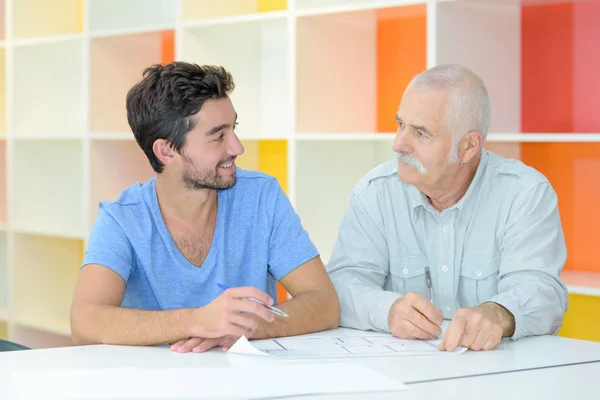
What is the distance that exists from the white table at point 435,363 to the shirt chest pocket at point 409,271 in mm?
497

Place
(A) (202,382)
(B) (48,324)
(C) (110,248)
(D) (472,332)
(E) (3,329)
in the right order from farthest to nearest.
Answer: (E) (3,329)
(B) (48,324)
(C) (110,248)
(D) (472,332)
(A) (202,382)

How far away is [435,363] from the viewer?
5.76ft

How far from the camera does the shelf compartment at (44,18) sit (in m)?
4.47

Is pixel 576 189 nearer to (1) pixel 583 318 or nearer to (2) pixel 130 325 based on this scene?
(1) pixel 583 318

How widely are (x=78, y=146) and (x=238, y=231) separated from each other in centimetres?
220

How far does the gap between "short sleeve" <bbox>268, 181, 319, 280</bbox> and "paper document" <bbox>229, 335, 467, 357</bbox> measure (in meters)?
0.36

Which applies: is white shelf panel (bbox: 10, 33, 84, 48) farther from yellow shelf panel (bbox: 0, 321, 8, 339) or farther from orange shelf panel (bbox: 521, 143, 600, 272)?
orange shelf panel (bbox: 521, 143, 600, 272)

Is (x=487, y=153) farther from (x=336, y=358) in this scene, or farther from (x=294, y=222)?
(x=336, y=358)

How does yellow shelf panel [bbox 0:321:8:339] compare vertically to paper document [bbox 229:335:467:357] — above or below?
below

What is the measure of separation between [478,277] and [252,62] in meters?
1.72

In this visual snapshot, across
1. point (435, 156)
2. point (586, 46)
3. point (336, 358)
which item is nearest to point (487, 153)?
point (435, 156)

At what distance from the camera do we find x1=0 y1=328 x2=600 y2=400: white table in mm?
1605

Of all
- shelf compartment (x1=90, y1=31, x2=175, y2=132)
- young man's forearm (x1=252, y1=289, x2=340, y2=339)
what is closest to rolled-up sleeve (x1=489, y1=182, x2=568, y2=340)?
young man's forearm (x1=252, y1=289, x2=340, y2=339)

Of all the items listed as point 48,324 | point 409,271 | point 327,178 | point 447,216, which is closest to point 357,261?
point 409,271
